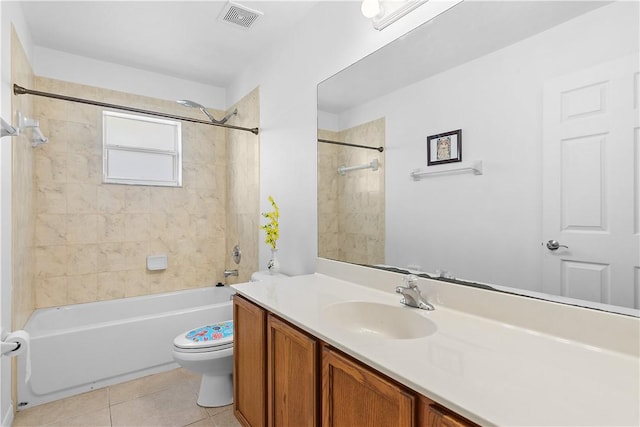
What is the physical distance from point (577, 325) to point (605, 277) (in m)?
0.16

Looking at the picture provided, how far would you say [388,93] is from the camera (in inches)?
63.4

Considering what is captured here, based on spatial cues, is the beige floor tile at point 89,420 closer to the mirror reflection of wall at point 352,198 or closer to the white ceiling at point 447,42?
the mirror reflection of wall at point 352,198

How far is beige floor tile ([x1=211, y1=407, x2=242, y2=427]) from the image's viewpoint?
1822mm

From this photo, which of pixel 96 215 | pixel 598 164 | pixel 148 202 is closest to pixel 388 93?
pixel 598 164

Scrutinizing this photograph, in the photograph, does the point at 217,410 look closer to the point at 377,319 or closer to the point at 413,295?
the point at 377,319

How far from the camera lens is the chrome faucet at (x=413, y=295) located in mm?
1261

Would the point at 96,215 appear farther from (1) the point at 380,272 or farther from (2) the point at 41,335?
(1) the point at 380,272

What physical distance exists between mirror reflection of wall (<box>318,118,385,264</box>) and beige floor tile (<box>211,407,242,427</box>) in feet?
3.60

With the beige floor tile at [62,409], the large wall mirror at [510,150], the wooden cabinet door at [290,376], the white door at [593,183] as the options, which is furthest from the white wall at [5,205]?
the white door at [593,183]

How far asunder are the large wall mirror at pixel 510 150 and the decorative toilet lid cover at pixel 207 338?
1.01 m

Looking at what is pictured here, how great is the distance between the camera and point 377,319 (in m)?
1.37

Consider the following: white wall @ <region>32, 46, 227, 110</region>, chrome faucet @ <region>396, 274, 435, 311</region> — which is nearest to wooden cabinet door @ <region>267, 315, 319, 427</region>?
chrome faucet @ <region>396, 274, 435, 311</region>

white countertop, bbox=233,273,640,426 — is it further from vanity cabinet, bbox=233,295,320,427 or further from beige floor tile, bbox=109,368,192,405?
beige floor tile, bbox=109,368,192,405

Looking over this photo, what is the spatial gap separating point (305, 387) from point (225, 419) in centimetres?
106
